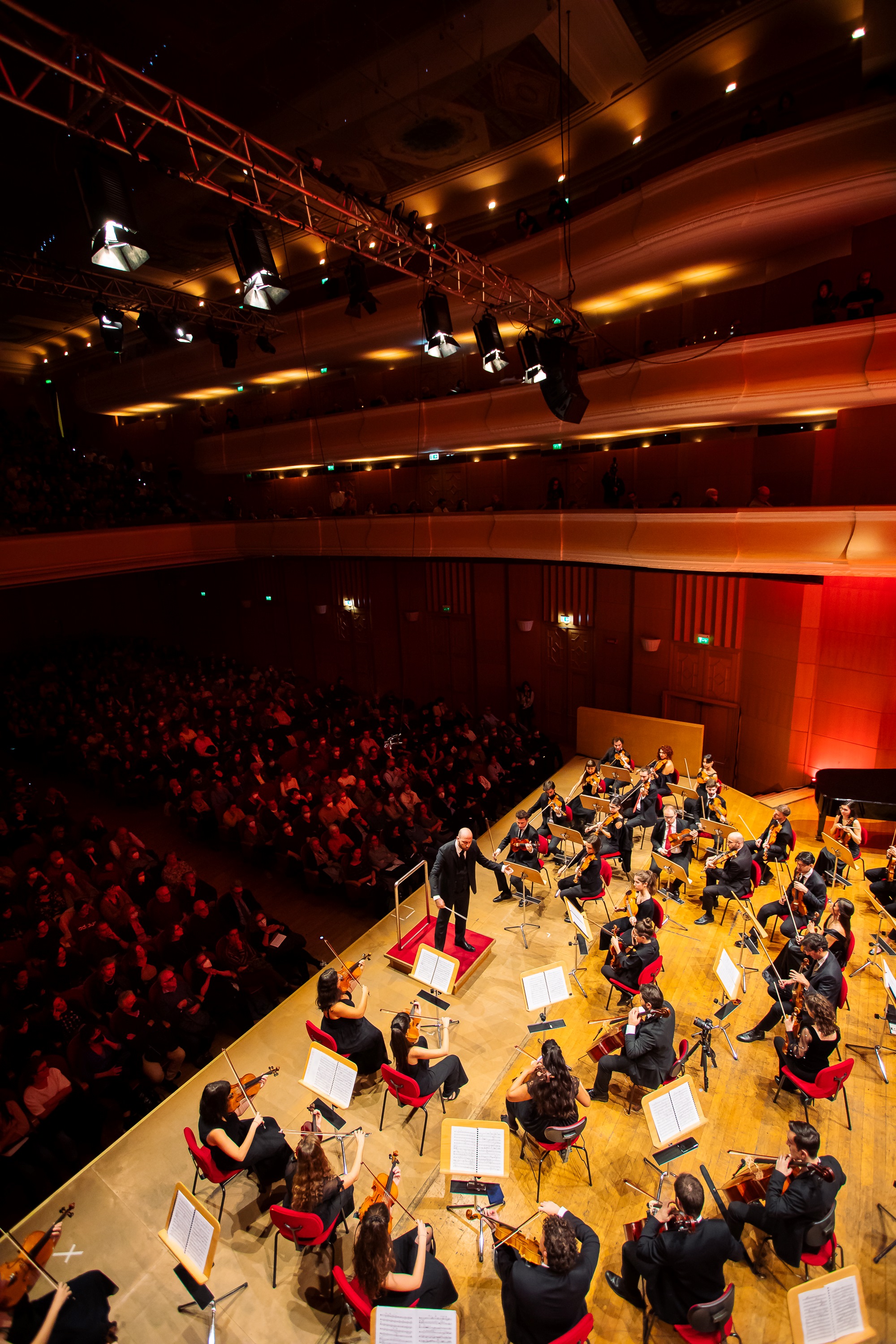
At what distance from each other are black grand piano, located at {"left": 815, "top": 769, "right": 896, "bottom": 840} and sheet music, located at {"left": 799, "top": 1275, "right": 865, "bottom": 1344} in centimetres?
585

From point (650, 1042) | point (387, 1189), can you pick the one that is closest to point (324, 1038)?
point (387, 1189)

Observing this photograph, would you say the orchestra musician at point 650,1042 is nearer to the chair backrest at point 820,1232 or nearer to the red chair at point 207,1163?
the chair backrest at point 820,1232

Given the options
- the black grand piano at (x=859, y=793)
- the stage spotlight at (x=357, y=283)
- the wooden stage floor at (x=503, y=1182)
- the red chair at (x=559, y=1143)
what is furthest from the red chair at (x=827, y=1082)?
the stage spotlight at (x=357, y=283)

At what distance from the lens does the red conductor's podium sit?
20.0 feet

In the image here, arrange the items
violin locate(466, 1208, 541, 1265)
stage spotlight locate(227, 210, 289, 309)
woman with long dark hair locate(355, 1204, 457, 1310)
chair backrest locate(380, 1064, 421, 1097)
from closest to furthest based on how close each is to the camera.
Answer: woman with long dark hair locate(355, 1204, 457, 1310) → violin locate(466, 1208, 541, 1265) → chair backrest locate(380, 1064, 421, 1097) → stage spotlight locate(227, 210, 289, 309)

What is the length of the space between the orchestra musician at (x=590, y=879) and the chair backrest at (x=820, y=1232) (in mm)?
3248

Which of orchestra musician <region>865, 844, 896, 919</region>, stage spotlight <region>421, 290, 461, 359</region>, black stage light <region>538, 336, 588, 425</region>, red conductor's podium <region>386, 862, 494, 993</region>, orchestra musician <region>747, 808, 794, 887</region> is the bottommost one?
red conductor's podium <region>386, 862, 494, 993</region>

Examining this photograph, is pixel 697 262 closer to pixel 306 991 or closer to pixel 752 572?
pixel 752 572

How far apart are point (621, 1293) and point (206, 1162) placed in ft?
8.25

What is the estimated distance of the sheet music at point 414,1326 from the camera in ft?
9.36

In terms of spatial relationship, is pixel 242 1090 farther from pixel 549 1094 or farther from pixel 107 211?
pixel 107 211

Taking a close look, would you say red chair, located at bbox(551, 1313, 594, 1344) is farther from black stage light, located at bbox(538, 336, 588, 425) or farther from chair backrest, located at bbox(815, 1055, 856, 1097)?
black stage light, located at bbox(538, 336, 588, 425)

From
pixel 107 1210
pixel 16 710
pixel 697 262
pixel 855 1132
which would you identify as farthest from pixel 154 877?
pixel 697 262

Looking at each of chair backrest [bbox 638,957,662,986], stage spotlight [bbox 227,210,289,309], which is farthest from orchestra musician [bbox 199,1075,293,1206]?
stage spotlight [bbox 227,210,289,309]
